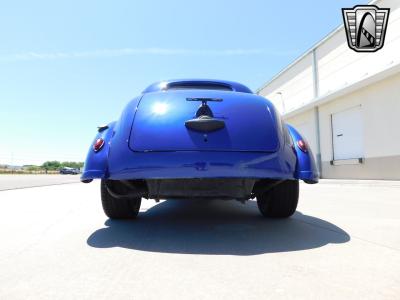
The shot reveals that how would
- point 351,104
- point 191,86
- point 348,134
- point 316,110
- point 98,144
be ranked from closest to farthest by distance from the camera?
point 98,144
point 191,86
point 351,104
point 348,134
point 316,110

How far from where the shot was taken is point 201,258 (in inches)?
88.7

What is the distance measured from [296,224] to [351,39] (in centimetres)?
1425

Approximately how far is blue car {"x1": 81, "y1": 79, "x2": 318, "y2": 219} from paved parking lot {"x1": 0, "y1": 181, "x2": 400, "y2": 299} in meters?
0.41

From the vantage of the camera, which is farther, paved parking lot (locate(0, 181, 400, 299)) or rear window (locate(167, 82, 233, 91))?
rear window (locate(167, 82, 233, 91))

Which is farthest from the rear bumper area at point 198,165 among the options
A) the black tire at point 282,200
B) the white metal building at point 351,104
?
the white metal building at point 351,104

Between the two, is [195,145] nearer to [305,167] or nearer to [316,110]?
[305,167]

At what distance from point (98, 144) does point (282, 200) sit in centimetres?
187

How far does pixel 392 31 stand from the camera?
13148 mm

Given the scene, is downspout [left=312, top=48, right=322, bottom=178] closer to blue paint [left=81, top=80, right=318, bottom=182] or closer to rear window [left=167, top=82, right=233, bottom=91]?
rear window [left=167, top=82, right=233, bottom=91]

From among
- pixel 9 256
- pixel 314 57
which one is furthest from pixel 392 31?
pixel 9 256

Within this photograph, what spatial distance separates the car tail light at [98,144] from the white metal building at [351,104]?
1172 centimetres

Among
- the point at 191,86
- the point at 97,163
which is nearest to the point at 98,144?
the point at 97,163

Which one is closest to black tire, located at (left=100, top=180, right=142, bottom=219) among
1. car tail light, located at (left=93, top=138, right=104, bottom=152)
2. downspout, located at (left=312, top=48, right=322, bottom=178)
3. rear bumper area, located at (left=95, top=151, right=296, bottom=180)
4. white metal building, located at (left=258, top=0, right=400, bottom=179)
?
car tail light, located at (left=93, top=138, right=104, bottom=152)

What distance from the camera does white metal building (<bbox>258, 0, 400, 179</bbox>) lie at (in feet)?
42.4
